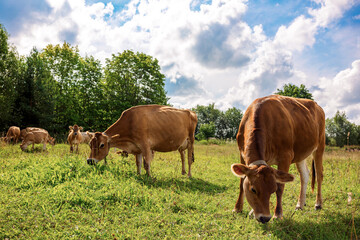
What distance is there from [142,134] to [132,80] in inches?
938

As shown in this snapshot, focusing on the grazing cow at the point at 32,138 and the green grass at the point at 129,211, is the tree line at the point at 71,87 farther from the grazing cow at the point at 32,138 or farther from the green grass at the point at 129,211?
the green grass at the point at 129,211

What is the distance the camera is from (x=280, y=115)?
4.70 metres

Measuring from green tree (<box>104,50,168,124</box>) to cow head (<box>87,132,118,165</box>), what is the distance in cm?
2231

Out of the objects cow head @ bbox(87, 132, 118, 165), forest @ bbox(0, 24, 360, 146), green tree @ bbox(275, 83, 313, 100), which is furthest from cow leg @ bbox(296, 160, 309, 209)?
green tree @ bbox(275, 83, 313, 100)

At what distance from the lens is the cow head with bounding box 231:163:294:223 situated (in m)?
3.51

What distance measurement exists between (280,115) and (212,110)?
9542 cm

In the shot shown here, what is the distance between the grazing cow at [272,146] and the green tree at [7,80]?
25.7 m

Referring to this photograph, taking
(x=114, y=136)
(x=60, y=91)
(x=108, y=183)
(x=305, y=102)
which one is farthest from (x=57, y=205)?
(x=60, y=91)

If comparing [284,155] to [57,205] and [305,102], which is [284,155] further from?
[57,205]

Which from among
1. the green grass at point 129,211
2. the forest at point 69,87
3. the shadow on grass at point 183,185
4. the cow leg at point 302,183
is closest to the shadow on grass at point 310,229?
the green grass at point 129,211

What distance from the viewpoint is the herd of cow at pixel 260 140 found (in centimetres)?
366

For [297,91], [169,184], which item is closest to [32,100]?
[169,184]

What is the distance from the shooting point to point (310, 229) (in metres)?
3.97

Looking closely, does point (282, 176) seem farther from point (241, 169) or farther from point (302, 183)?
point (302, 183)
